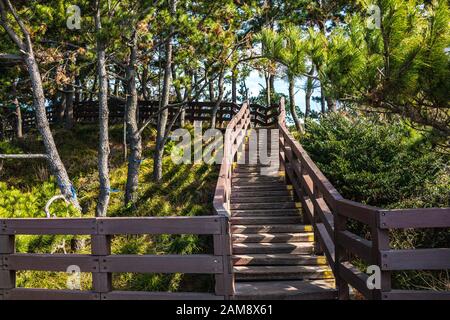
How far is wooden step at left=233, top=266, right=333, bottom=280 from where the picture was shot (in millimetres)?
5672

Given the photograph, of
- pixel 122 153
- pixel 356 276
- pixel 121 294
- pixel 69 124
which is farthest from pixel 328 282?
pixel 69 124

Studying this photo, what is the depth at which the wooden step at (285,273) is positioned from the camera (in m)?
5.67

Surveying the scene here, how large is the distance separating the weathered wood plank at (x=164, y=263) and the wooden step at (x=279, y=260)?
1.97 metres

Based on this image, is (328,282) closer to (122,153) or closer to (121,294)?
(121,294)

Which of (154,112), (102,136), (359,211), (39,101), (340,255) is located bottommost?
(340,255)

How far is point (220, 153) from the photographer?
573 inches

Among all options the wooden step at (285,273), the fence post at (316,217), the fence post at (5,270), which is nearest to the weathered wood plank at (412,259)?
the wooden step at (285,273)

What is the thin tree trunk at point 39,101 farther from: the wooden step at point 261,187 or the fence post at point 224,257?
the fence post at point 224,257

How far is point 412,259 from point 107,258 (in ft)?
10.3

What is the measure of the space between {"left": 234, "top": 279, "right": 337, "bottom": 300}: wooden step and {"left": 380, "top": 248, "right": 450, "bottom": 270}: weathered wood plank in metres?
1.40

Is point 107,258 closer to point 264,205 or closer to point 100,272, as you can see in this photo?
point 100,272

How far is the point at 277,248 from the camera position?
21.1ft

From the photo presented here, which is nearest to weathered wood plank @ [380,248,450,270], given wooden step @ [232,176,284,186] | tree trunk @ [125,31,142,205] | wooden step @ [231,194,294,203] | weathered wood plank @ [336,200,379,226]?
weathered wood plank @ [336,200,379,226]

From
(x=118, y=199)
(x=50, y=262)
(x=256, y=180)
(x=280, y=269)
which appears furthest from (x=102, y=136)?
(x=280, y=269)
